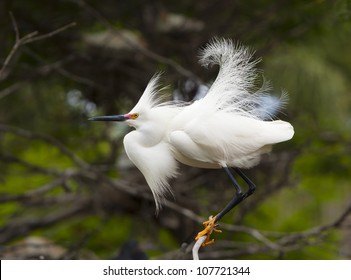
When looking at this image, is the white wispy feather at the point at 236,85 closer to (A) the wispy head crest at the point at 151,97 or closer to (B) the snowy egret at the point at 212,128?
(B) the snowy egret at the point at 212,128

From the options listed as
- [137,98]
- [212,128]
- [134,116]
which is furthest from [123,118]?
[137,98]

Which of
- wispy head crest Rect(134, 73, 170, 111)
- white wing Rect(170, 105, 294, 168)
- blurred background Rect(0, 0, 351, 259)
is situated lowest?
white wing Rect(170, 105, 294, 168)

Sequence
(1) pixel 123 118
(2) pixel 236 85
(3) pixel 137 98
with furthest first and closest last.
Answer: (3) pixel 137 98, (2) pixel 236 85, (1) pixel 123 118

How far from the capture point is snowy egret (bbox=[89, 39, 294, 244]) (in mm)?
1145

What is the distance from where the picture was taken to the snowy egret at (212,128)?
1.14 meters

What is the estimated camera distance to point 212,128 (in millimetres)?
1165

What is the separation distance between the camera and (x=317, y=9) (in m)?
3.29

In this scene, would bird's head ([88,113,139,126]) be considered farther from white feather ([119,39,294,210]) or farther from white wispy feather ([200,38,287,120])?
white wispy feather ([200,38,287,120])

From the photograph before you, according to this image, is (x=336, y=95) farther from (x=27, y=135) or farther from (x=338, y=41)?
(x=27, y=135)

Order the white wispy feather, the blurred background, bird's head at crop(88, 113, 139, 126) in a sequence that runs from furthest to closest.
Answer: the blurred background → the white wispy feather → bird's head at crop(88, 113, 139, 126)

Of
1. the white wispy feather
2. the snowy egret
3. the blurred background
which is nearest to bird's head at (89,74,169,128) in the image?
the snowy egret

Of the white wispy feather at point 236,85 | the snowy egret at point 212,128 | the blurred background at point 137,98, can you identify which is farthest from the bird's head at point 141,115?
the blurred background at point 137,98

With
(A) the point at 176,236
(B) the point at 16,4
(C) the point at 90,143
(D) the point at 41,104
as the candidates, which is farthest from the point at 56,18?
(A) the point at 176,236

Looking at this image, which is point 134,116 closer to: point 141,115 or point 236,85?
point 141,115
